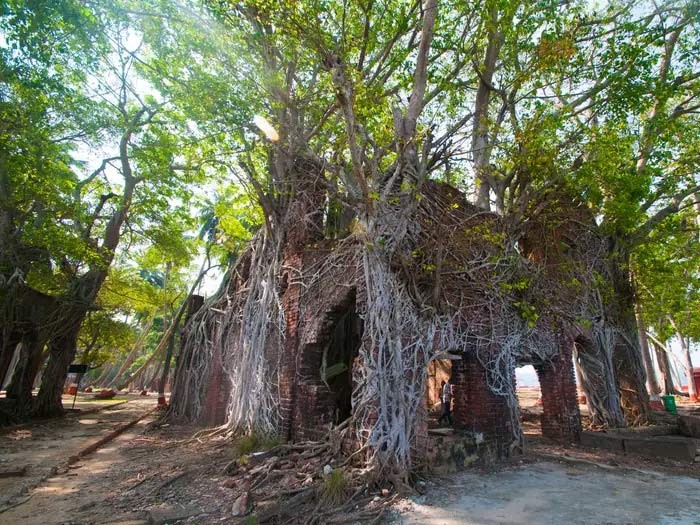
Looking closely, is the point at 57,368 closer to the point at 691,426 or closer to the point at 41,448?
the point at 41,448

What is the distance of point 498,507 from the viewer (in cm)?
486

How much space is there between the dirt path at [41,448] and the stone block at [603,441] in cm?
954

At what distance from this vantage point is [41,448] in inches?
346

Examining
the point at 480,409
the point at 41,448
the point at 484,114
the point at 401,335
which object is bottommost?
the point at 41,448

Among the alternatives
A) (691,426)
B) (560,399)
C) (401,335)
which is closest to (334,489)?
(401,335)

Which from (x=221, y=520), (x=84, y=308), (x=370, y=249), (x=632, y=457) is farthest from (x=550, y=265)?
(x=84, y=308)

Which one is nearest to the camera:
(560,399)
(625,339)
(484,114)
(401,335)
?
(401,335)

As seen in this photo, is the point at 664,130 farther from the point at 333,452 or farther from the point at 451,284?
the point at 333,452

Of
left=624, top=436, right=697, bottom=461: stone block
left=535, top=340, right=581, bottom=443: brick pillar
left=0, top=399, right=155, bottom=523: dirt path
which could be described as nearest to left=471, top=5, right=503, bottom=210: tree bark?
left=535, top=340, right=581, bottom=443: brick pillar

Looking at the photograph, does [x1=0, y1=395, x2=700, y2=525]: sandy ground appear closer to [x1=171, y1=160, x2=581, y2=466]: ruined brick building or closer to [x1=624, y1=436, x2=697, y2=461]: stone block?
[x1=624, y1=436, x2=697, y2=461]: stone block

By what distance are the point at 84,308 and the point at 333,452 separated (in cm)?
1077

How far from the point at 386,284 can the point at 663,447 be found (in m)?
6.11

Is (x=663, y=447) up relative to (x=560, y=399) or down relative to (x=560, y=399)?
down

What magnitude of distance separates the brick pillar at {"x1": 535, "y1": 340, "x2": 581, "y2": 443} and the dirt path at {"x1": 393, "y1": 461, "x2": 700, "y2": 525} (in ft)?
7.64
